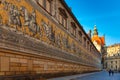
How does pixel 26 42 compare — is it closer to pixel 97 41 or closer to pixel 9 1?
pixel 9 1

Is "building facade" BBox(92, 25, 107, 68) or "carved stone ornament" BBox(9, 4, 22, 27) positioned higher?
"building facade" BBox(92, 25, 107, 68)

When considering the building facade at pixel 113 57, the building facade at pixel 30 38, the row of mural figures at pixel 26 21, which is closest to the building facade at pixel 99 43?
the building facade at pixel 113 57

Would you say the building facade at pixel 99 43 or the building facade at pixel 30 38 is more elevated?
the building facade at pixel 99 43

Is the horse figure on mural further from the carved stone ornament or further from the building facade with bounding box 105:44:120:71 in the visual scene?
the building facade with bounding box 105:44:120:71

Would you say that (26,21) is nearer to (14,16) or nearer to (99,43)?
(14,16)

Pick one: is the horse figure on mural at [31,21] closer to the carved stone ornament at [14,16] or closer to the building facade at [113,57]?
the carved stone ornament at [14,16]

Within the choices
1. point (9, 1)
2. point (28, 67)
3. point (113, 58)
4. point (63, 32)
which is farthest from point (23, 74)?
point (113, 58)

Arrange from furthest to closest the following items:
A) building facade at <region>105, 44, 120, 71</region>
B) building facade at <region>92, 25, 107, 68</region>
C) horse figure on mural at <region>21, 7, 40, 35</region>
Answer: building facade at <region>92, 25, 107, 68</region>, building facade at <region>105, 44, 120, 71</region>, horse figure on mural at <region>21, 7, 40, 35</region>

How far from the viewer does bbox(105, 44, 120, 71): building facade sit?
115 m

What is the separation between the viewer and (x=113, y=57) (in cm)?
11975

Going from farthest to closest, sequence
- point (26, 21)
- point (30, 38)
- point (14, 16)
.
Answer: point (30, 38), point (26, 21), point (14, 16)

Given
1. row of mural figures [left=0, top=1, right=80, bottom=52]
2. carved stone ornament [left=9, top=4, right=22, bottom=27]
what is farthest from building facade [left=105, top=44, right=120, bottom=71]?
carved stone ornament [left=9, top=4, right=22, bottom=27]

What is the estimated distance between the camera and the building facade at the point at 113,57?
114637 millimetres

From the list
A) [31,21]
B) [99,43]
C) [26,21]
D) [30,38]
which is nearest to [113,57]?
[99,43]
